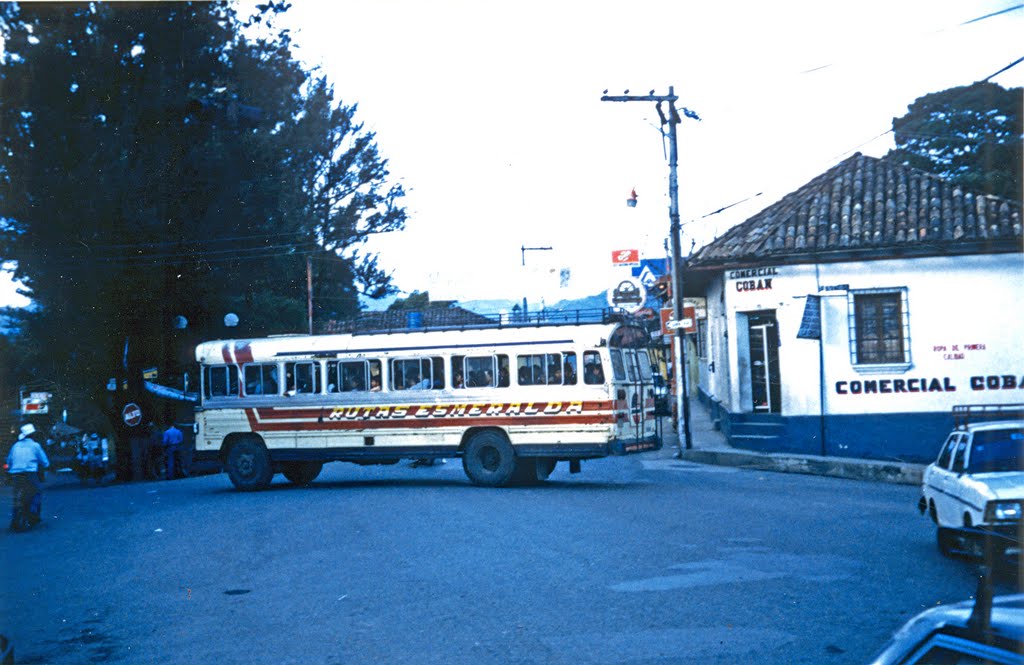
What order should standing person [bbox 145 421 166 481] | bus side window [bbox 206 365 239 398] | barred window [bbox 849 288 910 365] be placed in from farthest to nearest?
1. standing person [bbox 145 421 166 481]
2. barred window [bbox 849 288 910 365]
3. bus side window [bbox 206 365 239 398]

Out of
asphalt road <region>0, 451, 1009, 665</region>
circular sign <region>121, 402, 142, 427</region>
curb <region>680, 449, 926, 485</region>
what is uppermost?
circular sign <region>121, 402, 142, 427</region>

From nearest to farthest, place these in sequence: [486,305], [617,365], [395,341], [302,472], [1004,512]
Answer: [1004,512] < [617,365] < [395,341] < [302,472] < [486,305]

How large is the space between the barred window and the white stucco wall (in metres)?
0.15

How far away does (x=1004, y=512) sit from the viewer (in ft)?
33.9

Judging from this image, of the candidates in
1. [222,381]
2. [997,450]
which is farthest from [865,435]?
[222,381]

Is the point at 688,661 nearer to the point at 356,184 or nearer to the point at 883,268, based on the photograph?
the point at 883,268

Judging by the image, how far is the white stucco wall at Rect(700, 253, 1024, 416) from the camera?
80.2ft

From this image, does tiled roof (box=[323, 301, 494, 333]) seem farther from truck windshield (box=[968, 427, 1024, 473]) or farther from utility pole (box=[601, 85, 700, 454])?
truck windshield (box=[968, 427, 1024, 473])

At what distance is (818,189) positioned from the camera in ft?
92.9

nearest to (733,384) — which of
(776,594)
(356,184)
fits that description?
(776,594)

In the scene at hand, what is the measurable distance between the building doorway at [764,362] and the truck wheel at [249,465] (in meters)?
12.2

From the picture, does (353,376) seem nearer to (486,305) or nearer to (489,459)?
(489,459)

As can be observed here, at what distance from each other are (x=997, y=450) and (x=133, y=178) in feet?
81.3

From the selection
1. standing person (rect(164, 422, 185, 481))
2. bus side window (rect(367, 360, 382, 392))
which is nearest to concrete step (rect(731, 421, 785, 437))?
bus side window (rect(367, 360, 382, 392))
